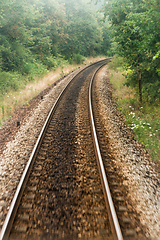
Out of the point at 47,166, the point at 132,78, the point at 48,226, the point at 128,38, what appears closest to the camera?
the point at 48,226

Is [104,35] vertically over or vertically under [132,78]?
over

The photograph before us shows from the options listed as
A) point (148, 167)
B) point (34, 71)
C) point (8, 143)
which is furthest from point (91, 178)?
point (34, 71)

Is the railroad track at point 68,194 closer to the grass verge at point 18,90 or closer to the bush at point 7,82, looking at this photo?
the grass verge at point 18,90

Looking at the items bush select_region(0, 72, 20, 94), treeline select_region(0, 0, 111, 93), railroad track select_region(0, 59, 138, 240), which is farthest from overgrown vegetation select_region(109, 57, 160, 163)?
treeline select_region(0, 0, 111, 93)

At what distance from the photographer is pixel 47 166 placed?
4148 millimetres

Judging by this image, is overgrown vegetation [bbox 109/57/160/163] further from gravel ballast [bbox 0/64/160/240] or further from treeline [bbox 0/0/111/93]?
treeline [bbox 0/0/111/93]

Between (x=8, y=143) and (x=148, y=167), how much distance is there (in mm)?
4885

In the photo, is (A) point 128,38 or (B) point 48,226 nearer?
(B) point 48,226

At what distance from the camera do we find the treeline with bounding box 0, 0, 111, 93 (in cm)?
1168

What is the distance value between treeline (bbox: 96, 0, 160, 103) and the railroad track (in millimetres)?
3568

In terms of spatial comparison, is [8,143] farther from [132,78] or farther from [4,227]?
[132,78]

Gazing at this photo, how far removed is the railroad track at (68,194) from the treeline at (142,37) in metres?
3.57

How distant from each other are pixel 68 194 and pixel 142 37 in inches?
254

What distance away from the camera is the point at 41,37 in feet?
59.7
